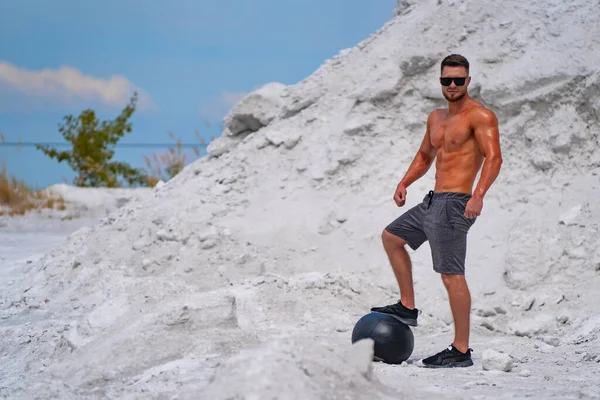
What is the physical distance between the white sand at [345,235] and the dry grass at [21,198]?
16.4ft

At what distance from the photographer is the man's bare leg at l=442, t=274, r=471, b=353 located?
464cm

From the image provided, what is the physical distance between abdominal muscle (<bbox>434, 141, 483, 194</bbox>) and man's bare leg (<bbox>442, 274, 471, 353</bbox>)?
20.1 inches

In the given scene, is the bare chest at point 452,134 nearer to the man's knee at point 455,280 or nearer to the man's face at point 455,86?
the man's face at point 455,86

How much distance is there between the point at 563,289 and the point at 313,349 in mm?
3492

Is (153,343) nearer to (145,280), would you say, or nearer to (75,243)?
(145,280)


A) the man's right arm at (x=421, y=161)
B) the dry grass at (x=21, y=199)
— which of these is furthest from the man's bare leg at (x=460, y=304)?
the dry grass at (x=21, y=199)

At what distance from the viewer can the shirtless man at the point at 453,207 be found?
15.2 feet

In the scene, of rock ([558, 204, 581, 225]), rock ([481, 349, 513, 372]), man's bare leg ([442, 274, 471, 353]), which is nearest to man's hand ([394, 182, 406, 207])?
man's bare leg ([442, 274, 471, 353])

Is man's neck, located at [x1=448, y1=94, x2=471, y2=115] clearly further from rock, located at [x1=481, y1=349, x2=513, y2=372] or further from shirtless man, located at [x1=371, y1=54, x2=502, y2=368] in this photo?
rock, located at [x1=481, y1=349, x2=513, y2=372]

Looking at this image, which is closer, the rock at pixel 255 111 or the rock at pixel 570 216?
the rock at pixel 570 216

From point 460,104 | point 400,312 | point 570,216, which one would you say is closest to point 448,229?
point 400,312

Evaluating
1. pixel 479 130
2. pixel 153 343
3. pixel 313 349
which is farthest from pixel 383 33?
pixel 313 349

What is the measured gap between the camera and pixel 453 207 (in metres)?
4.64

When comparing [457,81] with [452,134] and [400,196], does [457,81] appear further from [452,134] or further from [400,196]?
[400,196]
